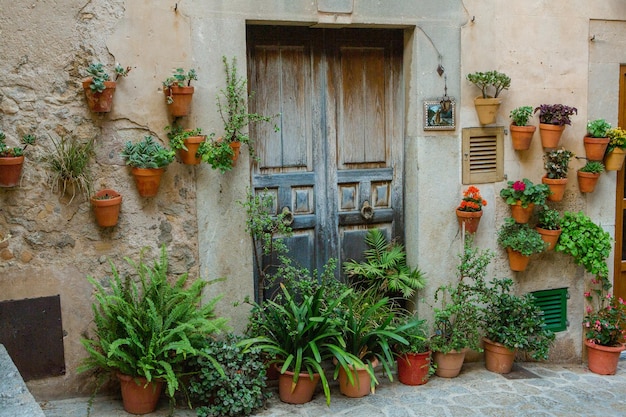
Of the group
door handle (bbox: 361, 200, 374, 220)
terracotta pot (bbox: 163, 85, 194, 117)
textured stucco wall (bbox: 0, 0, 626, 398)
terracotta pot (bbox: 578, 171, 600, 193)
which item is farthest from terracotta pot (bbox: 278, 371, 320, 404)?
terracotta pot (bbox: 578, 171, 600, 193)

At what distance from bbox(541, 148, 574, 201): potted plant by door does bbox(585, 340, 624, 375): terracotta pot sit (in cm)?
130

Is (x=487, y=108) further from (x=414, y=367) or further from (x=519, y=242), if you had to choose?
(x=414, y=367)

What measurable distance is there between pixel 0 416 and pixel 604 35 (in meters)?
5.44

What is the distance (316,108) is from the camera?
536cm

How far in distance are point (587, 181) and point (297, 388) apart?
3088 millimetres

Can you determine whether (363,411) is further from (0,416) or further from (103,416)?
(0,416)

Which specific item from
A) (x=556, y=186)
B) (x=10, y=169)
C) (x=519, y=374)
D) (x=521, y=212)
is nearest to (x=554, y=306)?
(x=519, y=374)

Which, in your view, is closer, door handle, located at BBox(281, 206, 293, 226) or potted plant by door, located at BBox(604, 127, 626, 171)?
door handle, located at BBox(281, 206, 293, 226)

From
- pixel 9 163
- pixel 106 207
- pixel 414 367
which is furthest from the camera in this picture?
pixel 414 367

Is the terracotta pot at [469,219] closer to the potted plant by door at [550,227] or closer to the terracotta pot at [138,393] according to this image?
the potted plant by door at [550,227]

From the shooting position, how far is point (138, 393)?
4.39 metres

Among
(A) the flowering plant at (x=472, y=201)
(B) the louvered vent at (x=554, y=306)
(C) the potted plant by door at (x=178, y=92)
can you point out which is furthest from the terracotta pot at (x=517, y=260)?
(C) the potted plant by door at (x=178, y=92)

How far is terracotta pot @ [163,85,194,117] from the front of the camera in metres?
4.59

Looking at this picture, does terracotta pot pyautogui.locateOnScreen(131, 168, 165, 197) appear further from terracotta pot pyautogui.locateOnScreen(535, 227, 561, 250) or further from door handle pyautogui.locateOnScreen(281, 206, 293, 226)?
terracotta pot pyautogui.locateOnScreen(535, 227, 561, 250)
